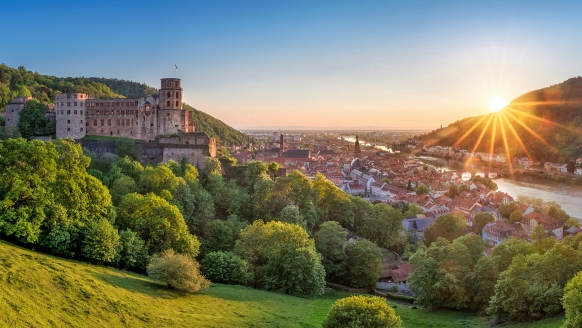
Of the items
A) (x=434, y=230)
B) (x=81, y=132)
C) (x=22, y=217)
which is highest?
(x=81, y=132)

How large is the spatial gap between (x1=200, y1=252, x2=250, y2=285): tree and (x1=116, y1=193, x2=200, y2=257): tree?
1.12 meters

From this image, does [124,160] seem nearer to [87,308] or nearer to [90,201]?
[90,201]

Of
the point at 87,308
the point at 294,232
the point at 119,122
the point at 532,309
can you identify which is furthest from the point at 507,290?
the point at 119,122

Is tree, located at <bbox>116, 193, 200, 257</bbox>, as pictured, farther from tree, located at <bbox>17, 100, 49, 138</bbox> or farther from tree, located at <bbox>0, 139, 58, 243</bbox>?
tree, located at <bbox>17, 100, 49, 138</bbox>

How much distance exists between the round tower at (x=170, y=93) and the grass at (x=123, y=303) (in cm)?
2807

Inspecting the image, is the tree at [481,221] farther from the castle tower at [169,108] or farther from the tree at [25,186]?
the tree at [25,186]

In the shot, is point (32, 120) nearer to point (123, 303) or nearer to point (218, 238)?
point (218, 238)

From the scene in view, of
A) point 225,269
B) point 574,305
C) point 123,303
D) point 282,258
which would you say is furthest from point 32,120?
point 574,305

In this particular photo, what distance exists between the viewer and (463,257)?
29578mm

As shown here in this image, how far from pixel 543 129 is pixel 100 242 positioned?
162 m

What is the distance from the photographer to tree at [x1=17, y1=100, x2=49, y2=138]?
47281 mm

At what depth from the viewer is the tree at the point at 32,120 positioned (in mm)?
47281

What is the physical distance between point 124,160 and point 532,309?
31827mm

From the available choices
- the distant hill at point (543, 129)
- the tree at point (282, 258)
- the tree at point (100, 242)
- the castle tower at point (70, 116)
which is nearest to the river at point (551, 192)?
the distant hill at point (543, 129)
